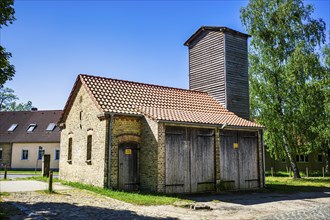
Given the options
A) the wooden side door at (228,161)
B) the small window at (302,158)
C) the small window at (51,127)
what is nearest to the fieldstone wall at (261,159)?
the wooden side door at (228,161)

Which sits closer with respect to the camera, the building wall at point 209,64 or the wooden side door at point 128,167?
the wooden side door at point 128,167

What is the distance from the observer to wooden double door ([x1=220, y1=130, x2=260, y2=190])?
16734 millimetres

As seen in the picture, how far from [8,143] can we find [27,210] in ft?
104

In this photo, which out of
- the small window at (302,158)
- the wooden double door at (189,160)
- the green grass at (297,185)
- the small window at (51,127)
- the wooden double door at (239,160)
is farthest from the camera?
the small window at (302,158)

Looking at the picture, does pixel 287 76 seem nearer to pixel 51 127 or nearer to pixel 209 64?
pixel 209 64

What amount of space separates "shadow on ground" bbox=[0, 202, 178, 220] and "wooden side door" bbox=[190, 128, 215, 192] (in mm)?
6170

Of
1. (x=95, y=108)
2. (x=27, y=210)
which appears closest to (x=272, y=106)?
(x=95, y=108)

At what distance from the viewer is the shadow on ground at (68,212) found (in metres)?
9.01

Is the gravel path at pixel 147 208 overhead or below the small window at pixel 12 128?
below

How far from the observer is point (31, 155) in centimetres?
3722

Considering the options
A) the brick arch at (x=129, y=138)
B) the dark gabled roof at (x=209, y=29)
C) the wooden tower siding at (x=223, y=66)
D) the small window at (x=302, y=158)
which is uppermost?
the dark gabled roof at (x=209, y=29)

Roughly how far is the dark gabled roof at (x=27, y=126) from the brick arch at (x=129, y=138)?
929 inches

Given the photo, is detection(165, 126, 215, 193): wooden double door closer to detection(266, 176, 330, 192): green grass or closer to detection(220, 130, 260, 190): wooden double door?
detection(220, 130, 260, 190): wooden double door

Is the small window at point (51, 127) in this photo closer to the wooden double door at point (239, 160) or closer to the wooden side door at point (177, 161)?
the wooden side door at point (177, 161)
